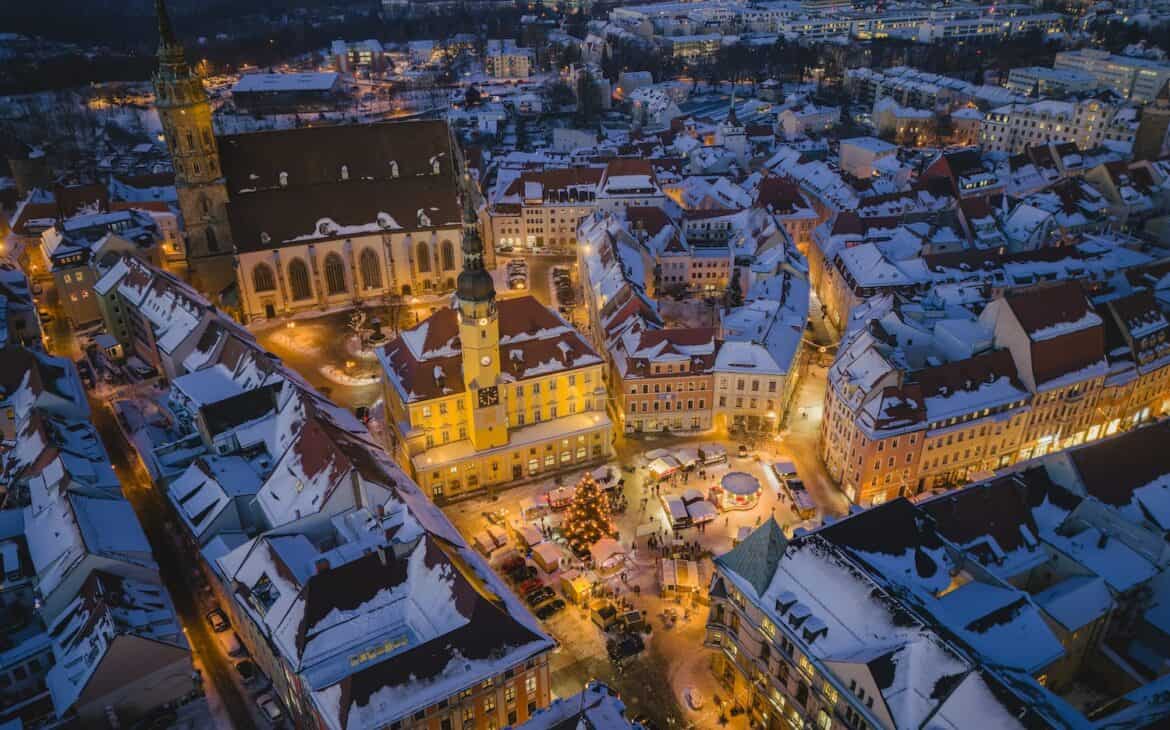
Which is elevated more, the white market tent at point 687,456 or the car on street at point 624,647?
the white market tent at point 687,456

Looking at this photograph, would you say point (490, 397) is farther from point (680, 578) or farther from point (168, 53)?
point (168, 53)

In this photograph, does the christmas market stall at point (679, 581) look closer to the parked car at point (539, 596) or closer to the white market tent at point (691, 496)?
the parked car at point (539, 596)

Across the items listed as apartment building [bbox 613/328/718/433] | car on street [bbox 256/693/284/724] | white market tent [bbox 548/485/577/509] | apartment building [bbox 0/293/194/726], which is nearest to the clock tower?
white market tent [bbox 548/485/577/509]

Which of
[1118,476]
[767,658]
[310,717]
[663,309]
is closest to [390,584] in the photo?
[310,717]

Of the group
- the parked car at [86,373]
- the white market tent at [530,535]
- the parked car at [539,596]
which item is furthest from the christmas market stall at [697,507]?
the parked car at [86,373]

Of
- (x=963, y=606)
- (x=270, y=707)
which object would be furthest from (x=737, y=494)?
(x=270, y=707)

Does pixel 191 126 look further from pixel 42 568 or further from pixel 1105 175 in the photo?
pixel 1105 175
